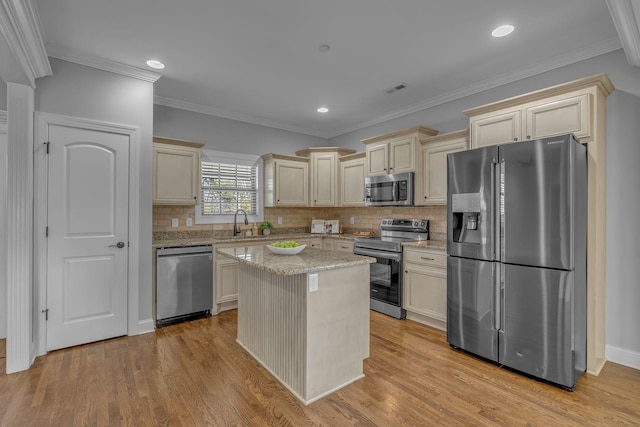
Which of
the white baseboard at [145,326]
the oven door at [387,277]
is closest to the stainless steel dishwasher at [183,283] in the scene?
the white baseboard at [145,326]

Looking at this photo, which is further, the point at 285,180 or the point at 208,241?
the point at 285,180

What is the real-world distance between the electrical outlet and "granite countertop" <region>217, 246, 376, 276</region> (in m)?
0.08

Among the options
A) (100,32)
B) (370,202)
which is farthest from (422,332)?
(100,32)

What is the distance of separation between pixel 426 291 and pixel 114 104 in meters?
3.95

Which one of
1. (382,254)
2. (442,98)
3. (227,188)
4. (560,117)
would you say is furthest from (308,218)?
(560,117)

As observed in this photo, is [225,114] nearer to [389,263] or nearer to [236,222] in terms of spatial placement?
[236,222]

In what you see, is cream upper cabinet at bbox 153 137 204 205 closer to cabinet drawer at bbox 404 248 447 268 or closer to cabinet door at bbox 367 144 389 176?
cabinet door at bbox 367 144 389 176

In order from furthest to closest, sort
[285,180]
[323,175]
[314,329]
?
[323,175], [285,180], [314,329]

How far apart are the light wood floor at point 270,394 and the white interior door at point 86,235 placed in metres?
0.30

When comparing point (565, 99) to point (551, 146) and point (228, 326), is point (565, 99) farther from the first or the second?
point (228, 326)

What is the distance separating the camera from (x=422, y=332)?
3.56m

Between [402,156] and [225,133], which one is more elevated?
[225,133]

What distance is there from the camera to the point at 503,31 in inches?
105

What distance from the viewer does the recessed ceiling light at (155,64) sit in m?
3.20
